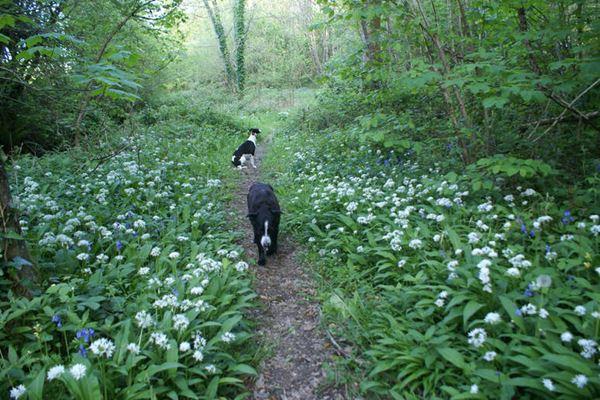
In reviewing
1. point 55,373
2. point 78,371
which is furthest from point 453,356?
point 55,373

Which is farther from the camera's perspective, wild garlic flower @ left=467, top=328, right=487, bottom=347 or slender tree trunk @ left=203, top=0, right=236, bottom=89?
slender tree trunk @ left=203, top=0, right=236, bottom=89

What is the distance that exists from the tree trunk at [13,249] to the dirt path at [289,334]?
2416 millimetres

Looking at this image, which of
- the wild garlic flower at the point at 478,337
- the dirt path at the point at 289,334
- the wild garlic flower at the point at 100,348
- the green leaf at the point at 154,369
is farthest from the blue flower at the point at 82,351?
the wild garlic flower at the point at 478,337

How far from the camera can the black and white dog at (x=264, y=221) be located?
218 inches

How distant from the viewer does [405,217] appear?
201 inches

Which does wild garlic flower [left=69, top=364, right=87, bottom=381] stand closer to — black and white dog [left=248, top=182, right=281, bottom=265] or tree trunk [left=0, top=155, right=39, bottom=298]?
tree trunk [left=0, top=155, right=39, bottom=298]

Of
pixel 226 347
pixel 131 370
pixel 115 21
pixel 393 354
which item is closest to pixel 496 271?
pixel 393 354

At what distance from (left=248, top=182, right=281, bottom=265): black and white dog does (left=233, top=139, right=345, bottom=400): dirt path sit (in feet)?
0.68

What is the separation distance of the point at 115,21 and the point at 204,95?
14.8m

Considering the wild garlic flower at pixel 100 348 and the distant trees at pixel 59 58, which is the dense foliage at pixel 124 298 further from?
the distant trees at pixel 59 58

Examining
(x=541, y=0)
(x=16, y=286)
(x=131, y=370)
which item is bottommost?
(x=131, y=370)

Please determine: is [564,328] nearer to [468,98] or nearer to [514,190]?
[514,190]

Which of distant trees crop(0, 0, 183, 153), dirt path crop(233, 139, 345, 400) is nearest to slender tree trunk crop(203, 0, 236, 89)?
distant trees crop(0, 0, 183, 153)

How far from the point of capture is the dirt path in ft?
11.1
